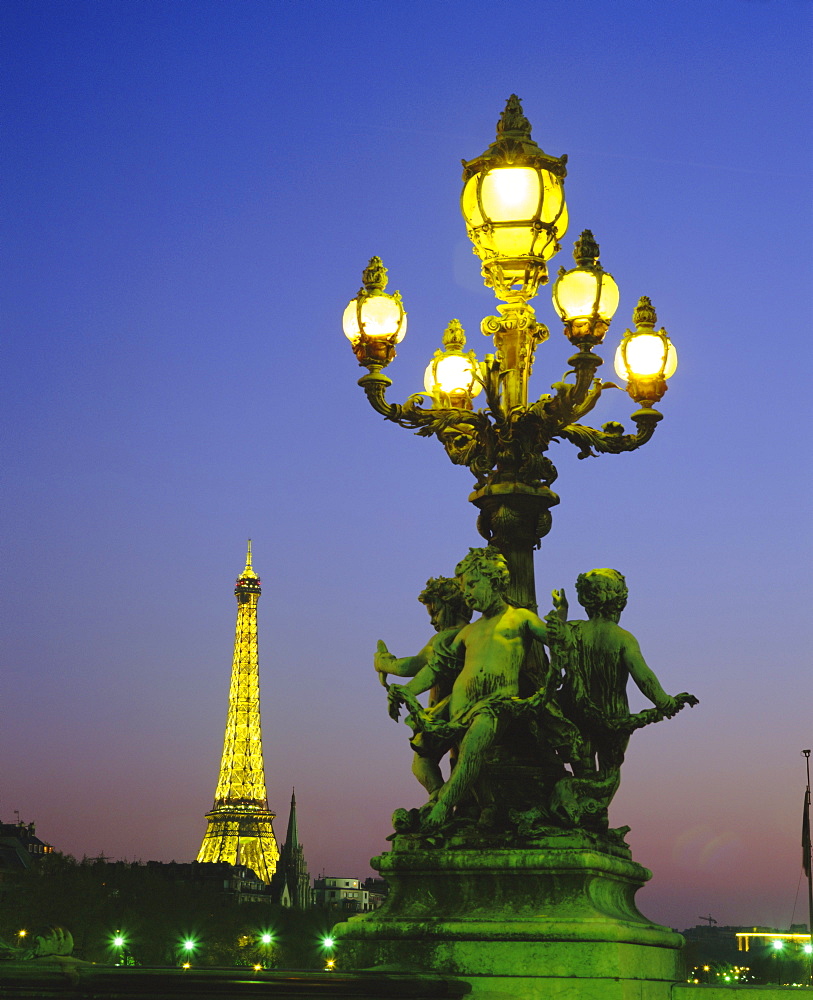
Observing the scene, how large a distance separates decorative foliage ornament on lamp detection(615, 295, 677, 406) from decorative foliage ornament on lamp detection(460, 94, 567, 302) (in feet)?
2.80

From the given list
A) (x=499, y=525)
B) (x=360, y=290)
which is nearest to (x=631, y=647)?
(x=499, y=525)

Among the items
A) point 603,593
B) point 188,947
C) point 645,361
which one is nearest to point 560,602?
point 603,593

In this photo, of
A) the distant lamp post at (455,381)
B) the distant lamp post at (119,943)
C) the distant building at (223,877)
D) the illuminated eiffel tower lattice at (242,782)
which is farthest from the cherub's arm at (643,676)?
the illuminated eiffel tower lattice at (242,782)

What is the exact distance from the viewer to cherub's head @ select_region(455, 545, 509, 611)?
10719mm

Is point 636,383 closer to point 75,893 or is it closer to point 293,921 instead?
point 75,893

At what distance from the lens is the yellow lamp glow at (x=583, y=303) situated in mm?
11719

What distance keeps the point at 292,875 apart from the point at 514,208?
118533mm

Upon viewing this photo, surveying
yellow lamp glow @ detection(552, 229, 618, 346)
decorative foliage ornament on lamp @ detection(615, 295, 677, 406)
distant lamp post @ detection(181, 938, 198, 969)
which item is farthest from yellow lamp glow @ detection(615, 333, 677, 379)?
distant lamp post @ detection(181, 938, 198, 969)

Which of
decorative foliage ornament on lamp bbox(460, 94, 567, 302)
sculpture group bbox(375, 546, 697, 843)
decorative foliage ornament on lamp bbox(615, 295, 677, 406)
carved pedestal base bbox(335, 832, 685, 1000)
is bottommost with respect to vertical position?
carved pedestal base bbox(335, 832, 685, 1000)

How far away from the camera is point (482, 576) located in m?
10.8

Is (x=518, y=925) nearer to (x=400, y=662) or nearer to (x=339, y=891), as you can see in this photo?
(x=400, y=662)

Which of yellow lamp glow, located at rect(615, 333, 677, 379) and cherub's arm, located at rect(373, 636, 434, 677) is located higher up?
yellow lamp glow, located at rect(615, 333, 677, 379)

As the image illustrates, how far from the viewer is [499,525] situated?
11.7m

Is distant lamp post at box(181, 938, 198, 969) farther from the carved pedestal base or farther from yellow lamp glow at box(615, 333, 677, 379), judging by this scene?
the carved pedestal base
